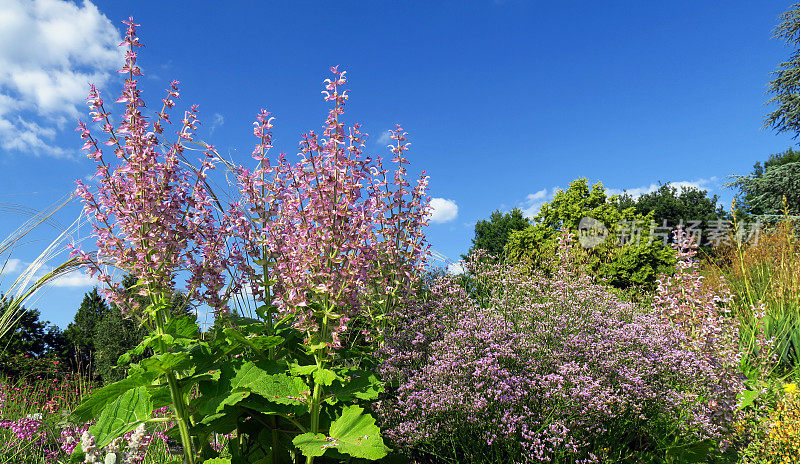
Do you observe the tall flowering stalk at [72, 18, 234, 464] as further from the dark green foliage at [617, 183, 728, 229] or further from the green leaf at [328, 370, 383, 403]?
the dark green foliage at [617, 183, 728, 229]

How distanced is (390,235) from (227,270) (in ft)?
4.29

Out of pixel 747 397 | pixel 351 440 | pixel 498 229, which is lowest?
pixel 747 397

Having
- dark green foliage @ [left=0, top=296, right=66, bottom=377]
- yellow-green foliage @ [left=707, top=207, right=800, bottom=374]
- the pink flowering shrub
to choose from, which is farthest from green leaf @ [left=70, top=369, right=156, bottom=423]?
dark green foliage @ [left=0, top=296, right=66, bottom=377]

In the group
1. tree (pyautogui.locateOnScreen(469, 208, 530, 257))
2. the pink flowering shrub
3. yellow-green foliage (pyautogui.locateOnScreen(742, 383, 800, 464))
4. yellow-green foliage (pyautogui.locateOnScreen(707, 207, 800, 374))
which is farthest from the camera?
tree (pyautogui.locateOnScreen(469, 208, 530, 257))

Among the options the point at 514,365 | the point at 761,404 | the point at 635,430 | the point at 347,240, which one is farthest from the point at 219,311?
the point at 761,404

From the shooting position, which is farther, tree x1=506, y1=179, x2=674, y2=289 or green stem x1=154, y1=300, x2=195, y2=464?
tree x1=506, y1=179, x2=674, y2=289

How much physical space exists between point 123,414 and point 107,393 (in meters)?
0.17

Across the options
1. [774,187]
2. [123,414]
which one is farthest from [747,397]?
[774,187]

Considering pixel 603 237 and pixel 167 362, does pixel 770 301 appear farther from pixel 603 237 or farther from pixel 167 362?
pixel 167 362

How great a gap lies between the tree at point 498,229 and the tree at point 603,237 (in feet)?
9.19

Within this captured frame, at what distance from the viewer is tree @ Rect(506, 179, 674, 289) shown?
1548cm

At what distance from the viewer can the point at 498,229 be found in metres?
21.8

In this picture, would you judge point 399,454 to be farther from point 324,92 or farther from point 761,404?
point 761,404

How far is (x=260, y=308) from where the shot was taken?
3.69 metres
